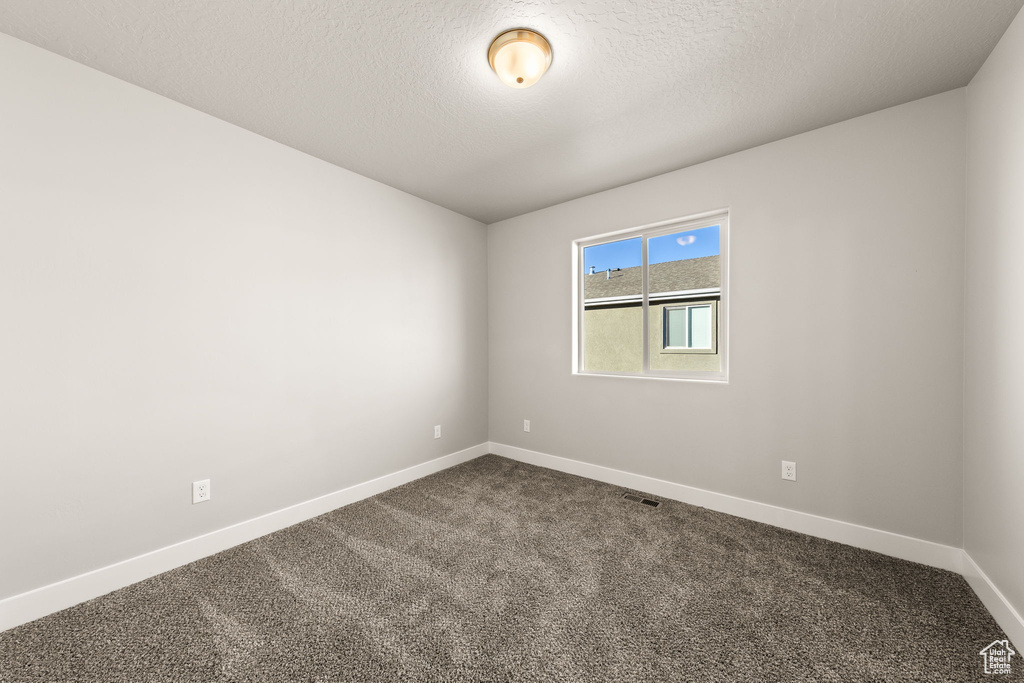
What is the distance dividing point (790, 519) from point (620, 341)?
1791 millimetres

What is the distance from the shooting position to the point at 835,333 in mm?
2264

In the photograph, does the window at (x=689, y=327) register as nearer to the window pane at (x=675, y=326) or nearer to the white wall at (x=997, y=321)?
the window pane at (x=675, y=326)

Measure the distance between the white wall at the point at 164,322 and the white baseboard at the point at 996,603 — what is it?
3324 mm

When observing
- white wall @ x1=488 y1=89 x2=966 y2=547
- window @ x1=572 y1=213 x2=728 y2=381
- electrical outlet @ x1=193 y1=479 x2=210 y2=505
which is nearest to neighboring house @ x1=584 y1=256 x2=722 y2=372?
window @ x1=572 y1=213 x2=728 y2=381

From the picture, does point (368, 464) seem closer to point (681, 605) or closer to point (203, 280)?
point (203, 280)

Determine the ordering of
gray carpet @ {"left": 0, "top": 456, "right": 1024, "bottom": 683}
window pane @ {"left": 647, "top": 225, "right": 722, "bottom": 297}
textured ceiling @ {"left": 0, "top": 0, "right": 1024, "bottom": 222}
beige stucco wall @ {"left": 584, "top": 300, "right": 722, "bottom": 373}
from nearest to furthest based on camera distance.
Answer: gray carpet @ {"left": 0, "top": 456, "right": 1024, "bottom": 683}, textured ceiling @ {"left": 0, "top": 0, "right": 1024, "bottom": 222}, window pane @ {"left": 647, "top": 225, "right": 722, "bottom": 297}, beige stucco wall @ {"left": 584, "top": 300, "right": 722, "bottom": 373}

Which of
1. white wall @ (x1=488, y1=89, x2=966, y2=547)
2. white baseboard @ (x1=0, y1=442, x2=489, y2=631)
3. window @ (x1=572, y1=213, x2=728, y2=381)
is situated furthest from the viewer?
window @ (x1=572, y1=213, x2=728, y2=381)

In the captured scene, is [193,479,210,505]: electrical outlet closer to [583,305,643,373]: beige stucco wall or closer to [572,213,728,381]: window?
[572,213,728,381]: window

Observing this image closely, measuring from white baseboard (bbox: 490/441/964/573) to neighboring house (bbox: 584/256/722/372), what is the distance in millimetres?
887

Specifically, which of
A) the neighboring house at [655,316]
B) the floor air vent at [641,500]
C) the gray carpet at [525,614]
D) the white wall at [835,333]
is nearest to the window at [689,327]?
the neighboring house at [655,316]

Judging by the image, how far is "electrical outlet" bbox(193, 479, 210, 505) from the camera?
2115 millimetres

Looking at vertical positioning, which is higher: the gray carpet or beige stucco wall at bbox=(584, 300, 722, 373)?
beige stucco wall at bbox=(584, 300, 722, 373)

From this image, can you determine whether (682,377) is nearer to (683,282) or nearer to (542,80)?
(683,282)

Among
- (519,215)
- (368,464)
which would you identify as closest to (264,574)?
(368,464)
